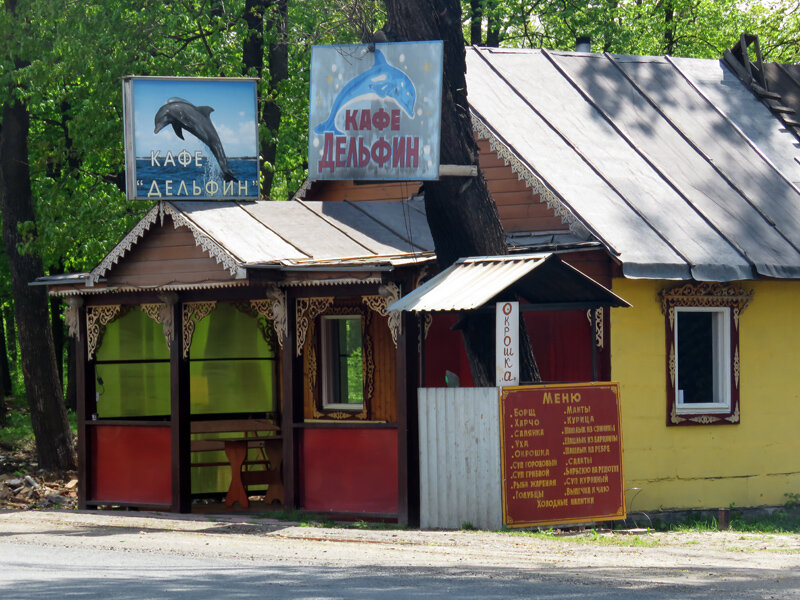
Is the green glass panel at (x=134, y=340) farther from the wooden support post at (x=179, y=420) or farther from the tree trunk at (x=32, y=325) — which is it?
the tree trunk at (x=32, y=325)

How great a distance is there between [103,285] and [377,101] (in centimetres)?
432

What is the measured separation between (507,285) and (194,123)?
19.4 feet

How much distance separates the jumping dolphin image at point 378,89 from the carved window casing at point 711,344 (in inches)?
159

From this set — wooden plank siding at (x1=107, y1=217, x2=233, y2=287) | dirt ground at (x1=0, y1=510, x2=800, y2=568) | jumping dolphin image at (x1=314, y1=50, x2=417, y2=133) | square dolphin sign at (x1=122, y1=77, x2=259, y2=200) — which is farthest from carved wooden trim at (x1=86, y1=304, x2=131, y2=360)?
jumping dolphin image at (x1=314, y1=50, x2=417, y2=133)

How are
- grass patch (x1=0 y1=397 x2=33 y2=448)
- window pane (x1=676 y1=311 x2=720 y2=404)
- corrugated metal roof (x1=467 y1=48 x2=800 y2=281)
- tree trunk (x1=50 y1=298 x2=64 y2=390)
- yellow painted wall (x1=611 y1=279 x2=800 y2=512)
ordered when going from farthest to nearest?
tree trunk (x1=50 y1=298 x2=64 y2=390)
grass patch (x1=0 y1=397 x2=33 y2=448)
window pane (x1=676 y1=311 x2=720 y2=404)
corrugated metal roof (x1=467 y1=48 x2=800 y2=281)
yellow painted wall (x1=611 y1=279 x2=800 y2=512)

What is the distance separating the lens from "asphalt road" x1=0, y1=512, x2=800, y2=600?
355 inches

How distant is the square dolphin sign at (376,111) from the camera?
14.5 m

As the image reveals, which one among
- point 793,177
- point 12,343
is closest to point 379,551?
point 793,177

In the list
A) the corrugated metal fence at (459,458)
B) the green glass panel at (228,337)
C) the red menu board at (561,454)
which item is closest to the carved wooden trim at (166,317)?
the green glass panel at (228,337)

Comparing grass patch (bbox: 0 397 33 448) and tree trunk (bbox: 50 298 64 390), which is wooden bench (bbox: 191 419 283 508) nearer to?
grass patch (bbox: 0 397 33 448)

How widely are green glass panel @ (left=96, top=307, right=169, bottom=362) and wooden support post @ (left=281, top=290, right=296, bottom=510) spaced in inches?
154

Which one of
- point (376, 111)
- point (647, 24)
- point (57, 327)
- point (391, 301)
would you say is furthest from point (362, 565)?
point (57, 327)

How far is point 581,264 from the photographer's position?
15570mm

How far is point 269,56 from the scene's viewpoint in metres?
25.2
